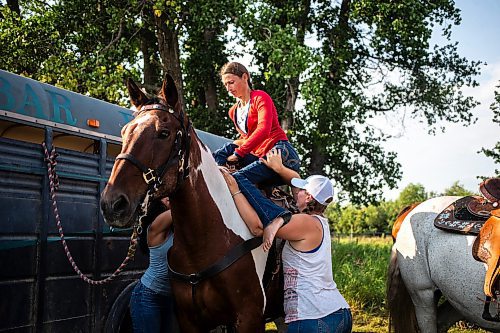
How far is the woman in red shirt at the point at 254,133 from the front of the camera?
13.5 ft

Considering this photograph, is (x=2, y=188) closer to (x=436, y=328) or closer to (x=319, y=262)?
(x=319, y=262)

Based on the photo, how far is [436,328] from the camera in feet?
18.4

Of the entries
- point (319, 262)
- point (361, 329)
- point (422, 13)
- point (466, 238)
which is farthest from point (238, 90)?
point (422, 13)

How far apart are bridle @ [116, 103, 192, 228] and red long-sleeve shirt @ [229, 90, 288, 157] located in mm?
817

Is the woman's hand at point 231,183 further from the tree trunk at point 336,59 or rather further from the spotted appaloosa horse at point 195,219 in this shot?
the tree trunk at point 336,59

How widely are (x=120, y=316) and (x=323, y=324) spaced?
208cm

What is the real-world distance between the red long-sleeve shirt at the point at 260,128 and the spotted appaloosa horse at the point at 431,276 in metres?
2.25

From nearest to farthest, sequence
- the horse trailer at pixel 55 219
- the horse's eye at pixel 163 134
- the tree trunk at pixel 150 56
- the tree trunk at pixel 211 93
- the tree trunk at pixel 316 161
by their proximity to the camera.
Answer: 1. the horse's eye at pixel 163 134
2. the horse trailer at pixel 55 219
3. the tree trunk at pixel 150 56
4. the tree trunk at pixel 211 93
5. the tree trunk at pixel 316 161

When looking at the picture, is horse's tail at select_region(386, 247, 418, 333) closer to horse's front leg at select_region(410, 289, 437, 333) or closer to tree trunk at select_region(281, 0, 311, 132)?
horse's front leg at select_region(410, 289, 437, 333)

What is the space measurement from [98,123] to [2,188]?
120 centimetres

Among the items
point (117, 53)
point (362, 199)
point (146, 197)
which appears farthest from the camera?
point (362, 199)

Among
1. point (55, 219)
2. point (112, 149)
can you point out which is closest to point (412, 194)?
point (112, 149)

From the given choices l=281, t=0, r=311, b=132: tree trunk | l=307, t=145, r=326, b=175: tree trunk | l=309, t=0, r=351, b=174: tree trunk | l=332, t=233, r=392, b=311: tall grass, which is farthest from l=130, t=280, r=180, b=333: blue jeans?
l=307, t=145, r=326, b=175: tree trunk

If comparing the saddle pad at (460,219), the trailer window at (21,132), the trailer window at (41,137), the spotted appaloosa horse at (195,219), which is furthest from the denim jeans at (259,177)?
the saddle pad at (460,219)
